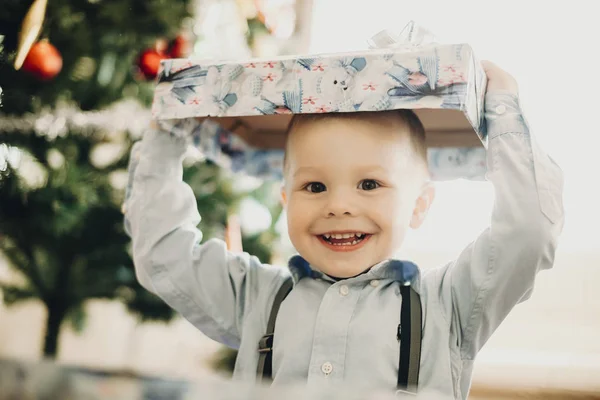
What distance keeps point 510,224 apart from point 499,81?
21cm

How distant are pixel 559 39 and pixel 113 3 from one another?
1.20 metres

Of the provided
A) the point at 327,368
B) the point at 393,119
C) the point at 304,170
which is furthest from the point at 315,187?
the point at 327,368

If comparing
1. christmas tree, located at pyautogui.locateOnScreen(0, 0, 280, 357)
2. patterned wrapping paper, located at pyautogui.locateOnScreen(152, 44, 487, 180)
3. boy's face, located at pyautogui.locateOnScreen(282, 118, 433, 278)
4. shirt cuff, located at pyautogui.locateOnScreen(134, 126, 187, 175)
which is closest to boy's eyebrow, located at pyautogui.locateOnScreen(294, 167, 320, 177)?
boy's face, located at pyautogui.locateOnScreen(282, 118, 433, 278)

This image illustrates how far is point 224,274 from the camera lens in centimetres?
99

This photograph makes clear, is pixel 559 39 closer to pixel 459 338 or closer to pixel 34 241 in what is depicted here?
pixel 459 338

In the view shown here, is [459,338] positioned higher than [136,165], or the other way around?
[136,165]

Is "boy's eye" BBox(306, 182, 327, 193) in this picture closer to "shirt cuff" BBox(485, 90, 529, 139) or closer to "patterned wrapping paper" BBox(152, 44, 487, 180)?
"patterned wrapping paper" BBox(152, 44, 487, 180)

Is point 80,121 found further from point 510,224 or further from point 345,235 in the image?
point 510,224

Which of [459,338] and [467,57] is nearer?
[467,57]

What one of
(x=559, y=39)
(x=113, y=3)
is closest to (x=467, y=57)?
(x=113, y=3)

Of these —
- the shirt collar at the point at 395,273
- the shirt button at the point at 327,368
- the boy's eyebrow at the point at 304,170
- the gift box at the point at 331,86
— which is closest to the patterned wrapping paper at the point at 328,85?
the gift box at the point at 331,86

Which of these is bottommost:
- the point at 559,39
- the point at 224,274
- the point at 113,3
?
the point at 224,274

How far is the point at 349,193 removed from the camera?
873 millimetres

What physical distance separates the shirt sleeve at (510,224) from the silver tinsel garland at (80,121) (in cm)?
76
